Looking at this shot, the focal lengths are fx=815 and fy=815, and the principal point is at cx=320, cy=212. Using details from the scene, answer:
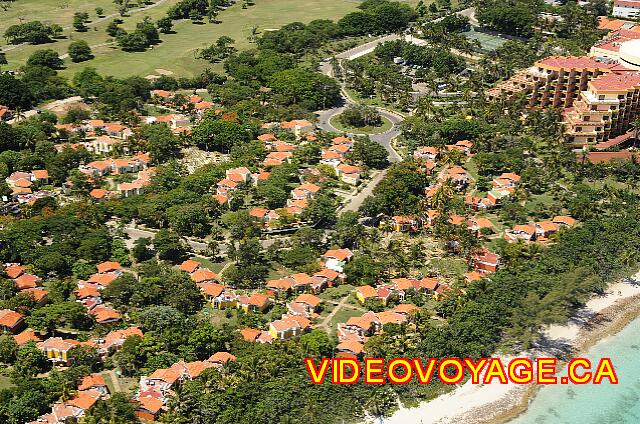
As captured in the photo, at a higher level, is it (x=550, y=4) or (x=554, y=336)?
(x=550, y=4)

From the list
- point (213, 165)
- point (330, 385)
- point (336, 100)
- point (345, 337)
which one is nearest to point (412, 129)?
point (336, 100)

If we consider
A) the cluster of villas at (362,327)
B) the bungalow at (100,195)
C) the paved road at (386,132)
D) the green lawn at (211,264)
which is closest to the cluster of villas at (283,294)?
the green lawn at (211,264)

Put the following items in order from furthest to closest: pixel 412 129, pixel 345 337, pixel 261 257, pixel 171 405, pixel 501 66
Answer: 1. pixel 501 66
2. pixel 412 129
3. pixel 261 257
4. pixel 345 337
5. pixel 171 405

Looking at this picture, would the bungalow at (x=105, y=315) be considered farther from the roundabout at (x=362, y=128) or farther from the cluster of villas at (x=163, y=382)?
the roundabout at (x=362, y=128)

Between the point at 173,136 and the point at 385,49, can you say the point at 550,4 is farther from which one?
the point at 173,136

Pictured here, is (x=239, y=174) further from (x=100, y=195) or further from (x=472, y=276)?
(x=472, y=276)

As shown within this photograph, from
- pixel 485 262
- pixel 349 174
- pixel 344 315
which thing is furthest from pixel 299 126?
pixel 344 315

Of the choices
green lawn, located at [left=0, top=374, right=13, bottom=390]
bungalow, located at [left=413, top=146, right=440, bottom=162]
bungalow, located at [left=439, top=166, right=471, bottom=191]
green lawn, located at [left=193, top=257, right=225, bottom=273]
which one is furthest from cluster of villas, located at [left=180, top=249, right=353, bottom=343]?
bungalow, located at [left=413, top=146, right=440, bottom=162]

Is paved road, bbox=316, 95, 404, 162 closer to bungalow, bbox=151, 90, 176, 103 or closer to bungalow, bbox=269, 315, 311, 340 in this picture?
bungalow, bbox=151, 90, 176, 103
